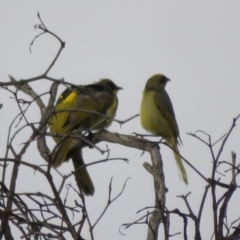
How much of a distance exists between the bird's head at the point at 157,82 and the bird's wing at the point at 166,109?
0.25 meters

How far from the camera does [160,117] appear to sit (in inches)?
320

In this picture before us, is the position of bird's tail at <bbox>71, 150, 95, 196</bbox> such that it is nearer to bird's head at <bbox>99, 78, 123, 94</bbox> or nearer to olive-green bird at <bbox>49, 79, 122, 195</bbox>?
olive-green bird at <bbox>49, 79, 122, 195</bbox>

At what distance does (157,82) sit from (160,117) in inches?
43.6

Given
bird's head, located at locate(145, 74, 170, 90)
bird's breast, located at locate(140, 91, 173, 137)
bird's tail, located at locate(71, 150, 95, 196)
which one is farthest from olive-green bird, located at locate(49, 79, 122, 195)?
bird's head, located at locate(145, 74, 170, 90)

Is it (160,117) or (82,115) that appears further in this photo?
(160,117)

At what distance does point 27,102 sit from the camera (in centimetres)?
320

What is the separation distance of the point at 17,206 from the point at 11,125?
39 centimetres

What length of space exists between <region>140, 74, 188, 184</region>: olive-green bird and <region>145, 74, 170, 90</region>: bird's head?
0.17 m

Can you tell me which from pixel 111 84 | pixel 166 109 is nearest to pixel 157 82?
pixel 111 84

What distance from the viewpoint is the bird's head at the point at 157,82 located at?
8853mm

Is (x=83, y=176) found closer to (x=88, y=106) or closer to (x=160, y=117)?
(x=88, y=106)

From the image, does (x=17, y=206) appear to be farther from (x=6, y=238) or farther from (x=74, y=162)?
(x=74, y=162)

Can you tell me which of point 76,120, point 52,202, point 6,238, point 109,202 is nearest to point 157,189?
point 109,202

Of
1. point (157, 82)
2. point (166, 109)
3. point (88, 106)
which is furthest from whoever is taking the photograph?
point (157, 82)
